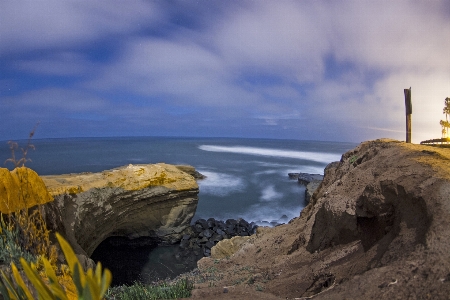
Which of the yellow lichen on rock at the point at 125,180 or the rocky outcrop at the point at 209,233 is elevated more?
the yellow lichen on rock at the point at 125,180

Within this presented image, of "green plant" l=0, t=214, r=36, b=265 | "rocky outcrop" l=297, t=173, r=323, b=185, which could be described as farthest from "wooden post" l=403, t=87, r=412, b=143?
"rocky outcrop" l=297, t=173, r=323, b=185

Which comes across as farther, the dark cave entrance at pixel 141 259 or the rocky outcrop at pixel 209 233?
the rocky outcrop at pixel 209 233

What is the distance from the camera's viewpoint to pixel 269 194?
26.5 m

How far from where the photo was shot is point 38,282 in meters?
2.11

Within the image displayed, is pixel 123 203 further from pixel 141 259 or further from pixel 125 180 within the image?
pixel 141 259

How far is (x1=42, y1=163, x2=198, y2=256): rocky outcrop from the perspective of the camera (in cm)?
961

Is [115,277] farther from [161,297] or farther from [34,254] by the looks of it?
[161,297]

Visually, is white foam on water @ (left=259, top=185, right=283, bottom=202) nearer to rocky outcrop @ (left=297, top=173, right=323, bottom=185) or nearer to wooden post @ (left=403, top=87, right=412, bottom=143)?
rocky outcrop @ (left=297, top=173, right=323, bottom=185)

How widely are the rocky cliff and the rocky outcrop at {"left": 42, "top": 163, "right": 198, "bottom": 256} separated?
570cm

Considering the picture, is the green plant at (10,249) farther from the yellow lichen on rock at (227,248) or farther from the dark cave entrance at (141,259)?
the yellow lichen on rock at (227,248)

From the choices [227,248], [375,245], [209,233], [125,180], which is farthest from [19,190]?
[209,233]

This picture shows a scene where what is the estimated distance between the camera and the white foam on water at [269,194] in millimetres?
25094

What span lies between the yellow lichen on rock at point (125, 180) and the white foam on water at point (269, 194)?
37.7ft

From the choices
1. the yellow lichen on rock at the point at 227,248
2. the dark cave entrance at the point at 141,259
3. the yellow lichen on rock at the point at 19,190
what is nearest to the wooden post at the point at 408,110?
the yellow lichen on rock at the point at 227,248
